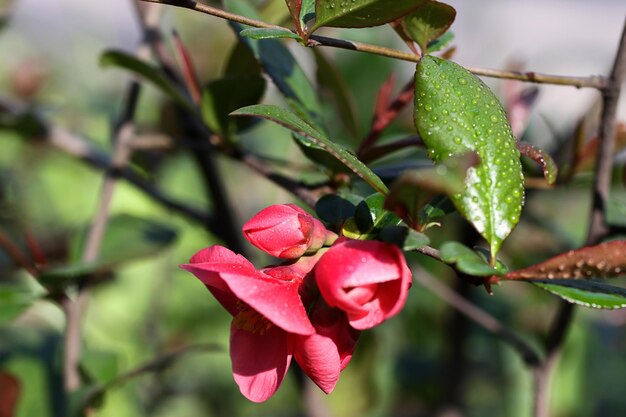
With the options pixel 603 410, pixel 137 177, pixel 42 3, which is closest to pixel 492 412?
pixel 603 410

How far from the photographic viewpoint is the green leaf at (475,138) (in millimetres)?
384

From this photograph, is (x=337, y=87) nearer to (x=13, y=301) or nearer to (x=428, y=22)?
(x=428, y=22)

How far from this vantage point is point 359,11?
0.43 meters

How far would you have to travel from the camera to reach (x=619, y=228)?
2.01 ft

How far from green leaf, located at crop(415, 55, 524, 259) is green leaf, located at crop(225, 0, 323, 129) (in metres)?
0.15

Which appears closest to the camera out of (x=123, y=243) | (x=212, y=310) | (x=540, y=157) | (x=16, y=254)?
(x=540, y=157)

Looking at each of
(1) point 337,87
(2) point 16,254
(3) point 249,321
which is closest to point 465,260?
(3) point 249,321

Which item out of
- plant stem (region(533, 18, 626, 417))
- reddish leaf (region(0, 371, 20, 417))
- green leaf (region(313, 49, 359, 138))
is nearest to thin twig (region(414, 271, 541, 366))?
plant stem (region(533, 18, 626, 417))

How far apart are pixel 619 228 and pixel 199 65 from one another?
4.03 feet

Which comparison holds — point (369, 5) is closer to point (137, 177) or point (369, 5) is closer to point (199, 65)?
point (137, 177)

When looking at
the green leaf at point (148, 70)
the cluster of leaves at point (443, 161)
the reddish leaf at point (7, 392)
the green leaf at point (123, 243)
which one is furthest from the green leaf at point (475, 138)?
the reddish leaf at point (7, 392)

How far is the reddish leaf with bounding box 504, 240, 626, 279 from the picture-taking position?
0.39 m

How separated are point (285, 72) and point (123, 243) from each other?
0.33 meters

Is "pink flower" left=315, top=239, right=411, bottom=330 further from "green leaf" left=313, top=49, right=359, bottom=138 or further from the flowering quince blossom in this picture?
"green leaf" left=313, top=49, right=359, bottom=138
